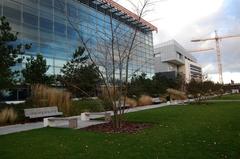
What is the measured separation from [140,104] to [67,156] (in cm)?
2277

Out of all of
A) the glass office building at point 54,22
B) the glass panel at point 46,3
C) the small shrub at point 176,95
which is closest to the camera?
the glass office building at point 54,22

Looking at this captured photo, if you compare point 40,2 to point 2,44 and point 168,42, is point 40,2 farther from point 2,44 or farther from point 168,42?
point 168,42

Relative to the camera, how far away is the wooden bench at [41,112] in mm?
15523

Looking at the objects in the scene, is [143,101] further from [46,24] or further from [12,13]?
[12,13]

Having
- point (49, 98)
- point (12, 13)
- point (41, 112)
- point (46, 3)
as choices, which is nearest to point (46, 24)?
point (46, 3)

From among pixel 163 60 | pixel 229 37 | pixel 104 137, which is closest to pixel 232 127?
pixel 104 137

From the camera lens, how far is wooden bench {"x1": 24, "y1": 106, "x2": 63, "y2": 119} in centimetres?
1552

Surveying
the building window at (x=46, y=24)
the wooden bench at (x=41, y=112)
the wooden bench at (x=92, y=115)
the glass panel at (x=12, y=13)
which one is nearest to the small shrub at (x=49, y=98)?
the wooden bench at (x=41, y=112)

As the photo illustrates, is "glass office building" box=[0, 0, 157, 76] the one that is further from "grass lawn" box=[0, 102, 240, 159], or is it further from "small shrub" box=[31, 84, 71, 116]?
"grass lawn" box=[0, 102, 240, 159]

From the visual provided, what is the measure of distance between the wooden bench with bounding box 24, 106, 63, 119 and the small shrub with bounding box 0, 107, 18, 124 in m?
0.57

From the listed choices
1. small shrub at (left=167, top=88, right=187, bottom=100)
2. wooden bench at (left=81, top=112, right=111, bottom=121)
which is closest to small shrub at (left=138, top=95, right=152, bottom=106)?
small shrub at (left=167, top=88, right=187, bottom=100)

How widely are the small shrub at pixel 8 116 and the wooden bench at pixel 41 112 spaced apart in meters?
0.57

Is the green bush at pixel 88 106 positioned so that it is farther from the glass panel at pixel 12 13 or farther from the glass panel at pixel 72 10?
the glass panel at pixel 72 10

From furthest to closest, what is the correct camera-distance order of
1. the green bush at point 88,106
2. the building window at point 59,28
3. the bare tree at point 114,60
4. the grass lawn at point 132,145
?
the building window at point 59,28
the green bush at point 88,106
the bare tree at point 114,60
the grass lawn at point 132,145
